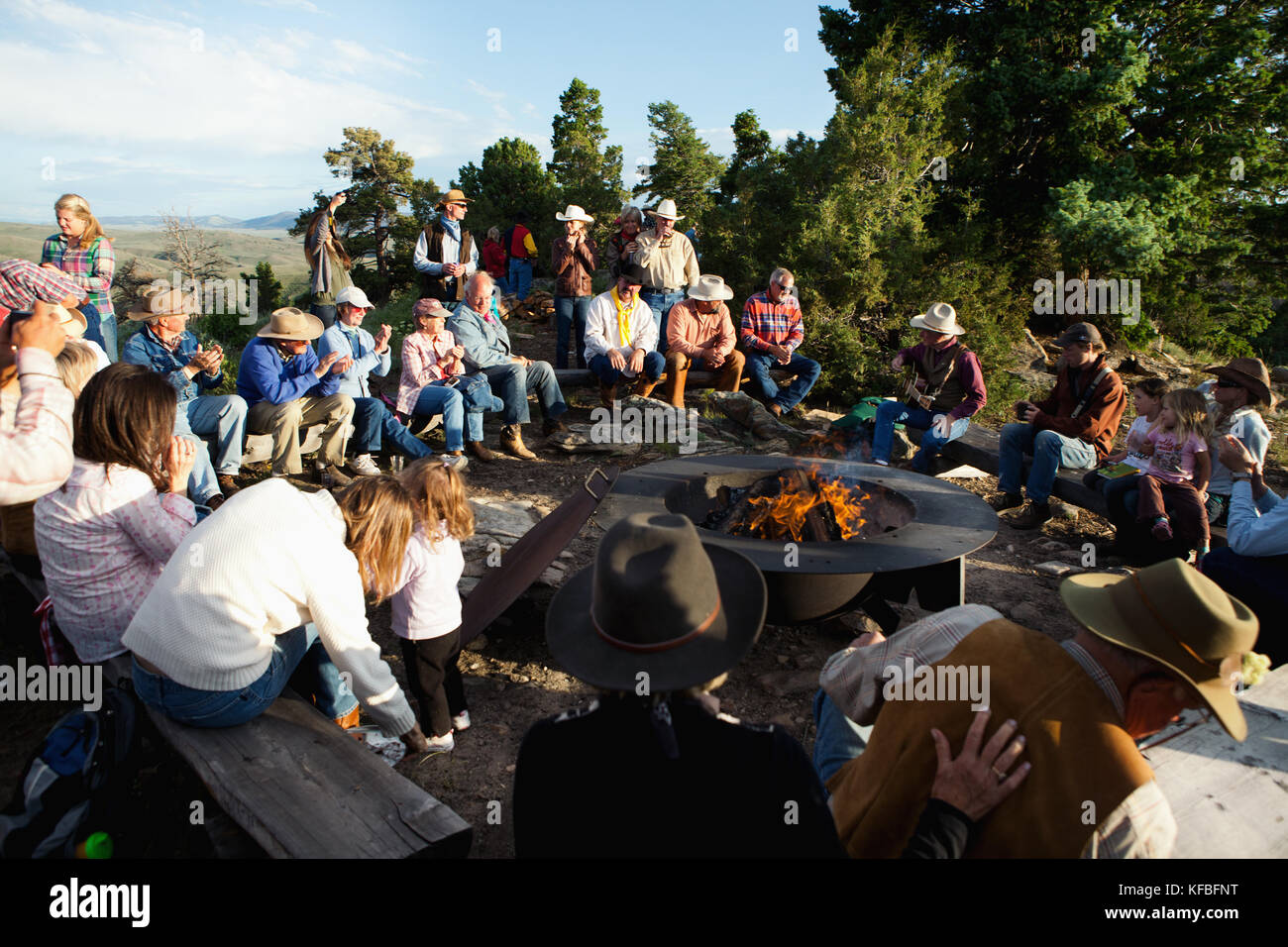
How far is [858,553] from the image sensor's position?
3.65 meters

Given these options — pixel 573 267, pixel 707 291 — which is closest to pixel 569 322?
pixel 573 267

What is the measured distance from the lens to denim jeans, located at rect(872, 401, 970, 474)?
6.70m

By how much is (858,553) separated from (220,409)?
4.84 metres

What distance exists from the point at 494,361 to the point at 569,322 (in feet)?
6.21

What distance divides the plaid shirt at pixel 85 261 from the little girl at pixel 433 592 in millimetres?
5215

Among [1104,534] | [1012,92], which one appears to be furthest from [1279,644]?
[1012,92]

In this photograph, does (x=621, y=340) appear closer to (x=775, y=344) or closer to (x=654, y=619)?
(x=775, y=344)

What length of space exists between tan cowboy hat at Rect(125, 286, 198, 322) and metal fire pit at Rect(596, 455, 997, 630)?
3574 millimetres

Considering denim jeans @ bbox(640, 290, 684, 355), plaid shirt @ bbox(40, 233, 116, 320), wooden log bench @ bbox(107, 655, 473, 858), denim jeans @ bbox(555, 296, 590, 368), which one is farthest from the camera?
denim jeans @ bbox(555, 296, 590, 368)

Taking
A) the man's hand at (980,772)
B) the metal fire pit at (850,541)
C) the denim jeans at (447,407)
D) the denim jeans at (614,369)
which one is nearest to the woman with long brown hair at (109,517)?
the metal fire pit at (850,541)

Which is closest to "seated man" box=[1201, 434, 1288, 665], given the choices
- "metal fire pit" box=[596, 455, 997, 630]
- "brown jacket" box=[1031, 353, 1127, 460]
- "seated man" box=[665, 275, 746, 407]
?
"metal fire pit" box=[596, 455, 997, 630]

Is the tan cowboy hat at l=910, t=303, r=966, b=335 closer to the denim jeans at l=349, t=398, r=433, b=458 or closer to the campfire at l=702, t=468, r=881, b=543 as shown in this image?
the campfire at l=702, t=468, r=881, b=543

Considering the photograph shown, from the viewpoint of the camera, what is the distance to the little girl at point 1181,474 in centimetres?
483

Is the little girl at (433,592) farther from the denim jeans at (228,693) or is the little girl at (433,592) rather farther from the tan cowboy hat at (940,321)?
the tan cowboy hat at (940,321)
